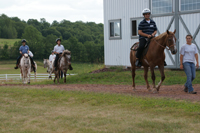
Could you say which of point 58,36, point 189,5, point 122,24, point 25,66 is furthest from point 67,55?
point 58,36

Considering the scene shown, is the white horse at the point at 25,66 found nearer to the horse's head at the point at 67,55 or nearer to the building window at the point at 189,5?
the horse's head at the point at 67,55

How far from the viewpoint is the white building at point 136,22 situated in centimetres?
2073

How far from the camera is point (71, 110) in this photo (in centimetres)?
873

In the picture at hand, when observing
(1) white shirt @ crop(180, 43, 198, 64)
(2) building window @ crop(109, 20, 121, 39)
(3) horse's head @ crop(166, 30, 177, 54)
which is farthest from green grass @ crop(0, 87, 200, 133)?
(2) building window @ crop(109, 20, 121, 39)

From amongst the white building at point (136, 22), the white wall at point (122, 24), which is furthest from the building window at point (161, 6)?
the white wall at point (122, 24)

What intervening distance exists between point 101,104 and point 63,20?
456ft

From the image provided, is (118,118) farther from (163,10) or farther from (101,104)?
(163,10)

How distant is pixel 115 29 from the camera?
2584 cm

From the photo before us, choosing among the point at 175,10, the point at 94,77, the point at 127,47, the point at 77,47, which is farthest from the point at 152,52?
the point at 77,47

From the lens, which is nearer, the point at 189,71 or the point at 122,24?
the point at 189,71

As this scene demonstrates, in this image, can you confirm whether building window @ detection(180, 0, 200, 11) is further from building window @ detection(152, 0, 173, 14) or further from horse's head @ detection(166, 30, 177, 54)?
horse's head @ detection(166, 30, 177, 54)

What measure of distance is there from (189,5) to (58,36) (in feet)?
336

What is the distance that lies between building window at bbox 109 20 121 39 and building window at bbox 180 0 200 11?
615 cm

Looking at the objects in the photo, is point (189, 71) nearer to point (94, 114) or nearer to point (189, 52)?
point (189, 52)
